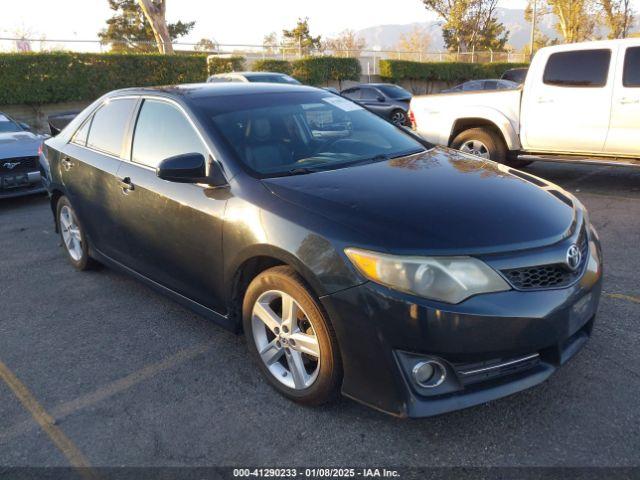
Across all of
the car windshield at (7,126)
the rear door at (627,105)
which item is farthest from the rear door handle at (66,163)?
the rear door at (627,105)

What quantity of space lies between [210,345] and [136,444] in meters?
1.02

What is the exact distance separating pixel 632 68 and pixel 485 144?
1.99 metres

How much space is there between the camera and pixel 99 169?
14.1ft

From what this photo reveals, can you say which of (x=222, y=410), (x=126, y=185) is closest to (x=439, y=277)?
(x=222, y=410)

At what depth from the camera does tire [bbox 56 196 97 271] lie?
192 inches

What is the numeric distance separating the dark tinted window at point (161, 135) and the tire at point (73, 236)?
1.27 meters

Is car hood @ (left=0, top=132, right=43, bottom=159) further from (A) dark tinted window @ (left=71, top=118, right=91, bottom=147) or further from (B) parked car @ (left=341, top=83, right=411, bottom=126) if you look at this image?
(B) parked car @ (left=341, top=83, right=411, bottom=126)

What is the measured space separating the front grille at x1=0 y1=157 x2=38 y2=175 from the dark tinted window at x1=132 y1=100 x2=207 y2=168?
4.88m

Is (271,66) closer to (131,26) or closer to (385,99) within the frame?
(385,99)

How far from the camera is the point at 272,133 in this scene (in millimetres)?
3627

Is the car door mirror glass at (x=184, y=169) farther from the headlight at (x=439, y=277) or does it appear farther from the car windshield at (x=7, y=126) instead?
the car windshield at (x=7, y=126)

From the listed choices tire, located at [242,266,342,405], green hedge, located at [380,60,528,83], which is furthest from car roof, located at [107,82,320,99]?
green hedge, located at [380,60,528,83]

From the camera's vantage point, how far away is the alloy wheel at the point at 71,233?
5.00 meters

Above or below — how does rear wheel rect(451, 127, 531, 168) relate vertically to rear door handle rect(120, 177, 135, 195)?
below
